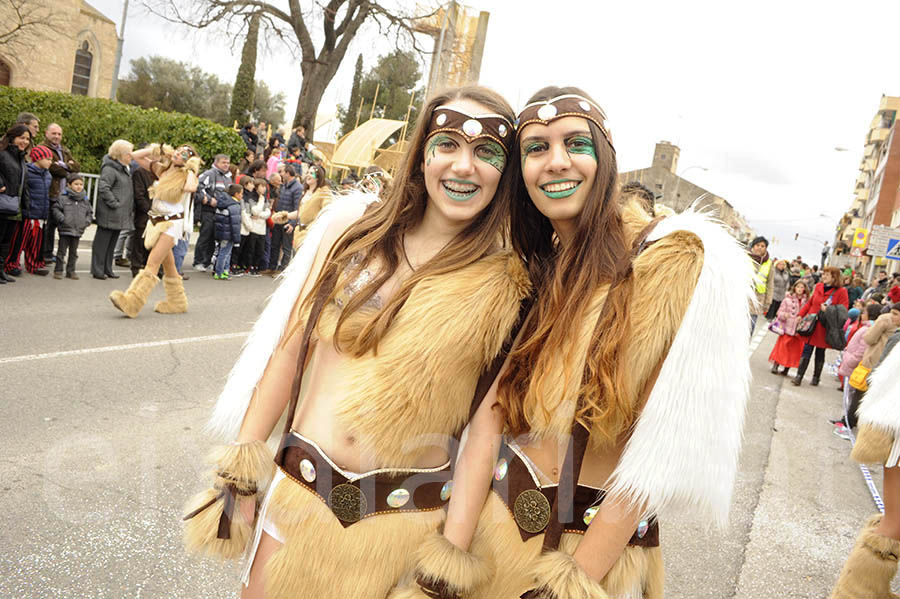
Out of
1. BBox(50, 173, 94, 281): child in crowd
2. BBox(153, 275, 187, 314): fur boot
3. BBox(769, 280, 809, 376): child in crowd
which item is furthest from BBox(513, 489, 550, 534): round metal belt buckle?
BBox(769, 280, 809, 376): child in crowd

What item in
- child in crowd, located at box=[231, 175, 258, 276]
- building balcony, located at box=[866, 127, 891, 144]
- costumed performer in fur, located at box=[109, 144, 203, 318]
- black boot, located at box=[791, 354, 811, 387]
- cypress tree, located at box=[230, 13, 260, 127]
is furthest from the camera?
building balcony, located at box=[866, 127, 891, 144]

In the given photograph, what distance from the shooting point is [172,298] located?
7922 millimetres

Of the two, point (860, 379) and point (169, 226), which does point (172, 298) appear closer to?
point (169, 226)

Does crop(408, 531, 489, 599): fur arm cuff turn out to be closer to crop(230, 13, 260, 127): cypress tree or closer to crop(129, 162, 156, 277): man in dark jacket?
crop(129, 162, 156, 277): man in dark jacket

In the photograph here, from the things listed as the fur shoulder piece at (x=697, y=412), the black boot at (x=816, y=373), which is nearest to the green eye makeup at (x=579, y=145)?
the fur shoulder piece at (x=697, y=412)

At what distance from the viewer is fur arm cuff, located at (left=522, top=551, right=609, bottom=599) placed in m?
1.50

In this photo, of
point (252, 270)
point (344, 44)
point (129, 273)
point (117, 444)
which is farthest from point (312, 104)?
point (117, 444)

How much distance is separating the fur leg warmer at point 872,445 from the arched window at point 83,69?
41.6 m

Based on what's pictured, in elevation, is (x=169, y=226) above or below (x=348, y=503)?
above

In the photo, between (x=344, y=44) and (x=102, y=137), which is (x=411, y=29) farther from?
(x=102, y=137)

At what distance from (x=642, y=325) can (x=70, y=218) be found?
9.10 metres

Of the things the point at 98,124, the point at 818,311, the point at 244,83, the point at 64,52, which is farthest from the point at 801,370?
the point at 64,52

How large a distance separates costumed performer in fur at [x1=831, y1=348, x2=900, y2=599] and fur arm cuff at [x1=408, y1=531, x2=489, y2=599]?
7.95ft

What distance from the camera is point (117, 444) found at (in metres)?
4.07
